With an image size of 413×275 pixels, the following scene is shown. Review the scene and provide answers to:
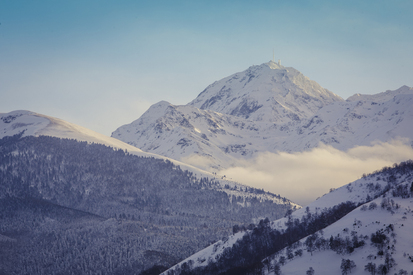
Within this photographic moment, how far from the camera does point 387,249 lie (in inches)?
7854

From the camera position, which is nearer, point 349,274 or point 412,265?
point 412,265

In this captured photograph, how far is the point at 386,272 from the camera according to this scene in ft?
601

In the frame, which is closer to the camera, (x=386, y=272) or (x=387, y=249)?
(x=386, y=272)

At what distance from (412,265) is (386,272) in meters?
10.5

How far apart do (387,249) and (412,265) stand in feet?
55.4

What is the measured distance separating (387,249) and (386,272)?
60.4ft

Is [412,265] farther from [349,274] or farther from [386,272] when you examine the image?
[349,274]

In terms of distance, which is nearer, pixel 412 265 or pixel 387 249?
pixel 412 265

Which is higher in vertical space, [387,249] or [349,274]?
[387,249]

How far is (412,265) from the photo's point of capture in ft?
601

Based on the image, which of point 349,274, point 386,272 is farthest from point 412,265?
point 349,274

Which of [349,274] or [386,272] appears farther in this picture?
[349,274]

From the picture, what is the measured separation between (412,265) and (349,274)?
25.2 m
